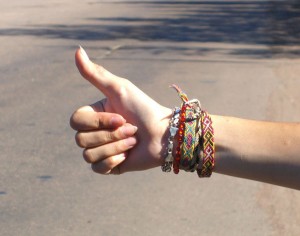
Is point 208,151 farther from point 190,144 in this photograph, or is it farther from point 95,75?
point 95,75

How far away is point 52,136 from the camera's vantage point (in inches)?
285

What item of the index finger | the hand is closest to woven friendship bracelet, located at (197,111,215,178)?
A: the hand

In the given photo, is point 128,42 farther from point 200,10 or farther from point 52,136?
point 200,10

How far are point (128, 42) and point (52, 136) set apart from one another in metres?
8.20

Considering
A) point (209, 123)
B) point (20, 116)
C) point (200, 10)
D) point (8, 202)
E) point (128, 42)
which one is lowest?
point (200, 10)

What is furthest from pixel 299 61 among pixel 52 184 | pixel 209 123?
pixel 209 123

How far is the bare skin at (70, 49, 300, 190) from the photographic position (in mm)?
2186

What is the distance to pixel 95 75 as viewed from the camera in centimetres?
223

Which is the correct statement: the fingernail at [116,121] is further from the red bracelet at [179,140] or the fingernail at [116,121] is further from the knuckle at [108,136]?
the red bracelet at [179,140]

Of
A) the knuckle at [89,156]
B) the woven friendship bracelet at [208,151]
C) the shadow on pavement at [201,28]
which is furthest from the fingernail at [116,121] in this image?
the shadow on pavement at [201,28]

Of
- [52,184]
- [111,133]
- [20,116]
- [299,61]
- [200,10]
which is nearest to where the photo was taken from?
[111,133]

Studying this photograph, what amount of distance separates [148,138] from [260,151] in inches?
12.9

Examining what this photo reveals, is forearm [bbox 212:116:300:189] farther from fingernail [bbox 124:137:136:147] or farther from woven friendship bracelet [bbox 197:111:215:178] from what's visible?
fingernail [bbox 124:137:136:147]

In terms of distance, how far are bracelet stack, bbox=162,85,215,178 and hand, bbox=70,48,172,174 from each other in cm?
3
